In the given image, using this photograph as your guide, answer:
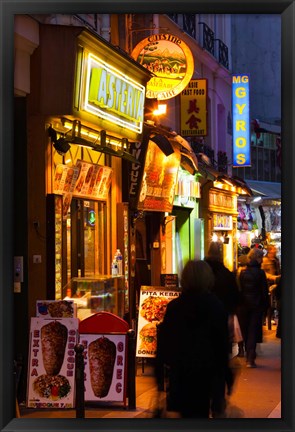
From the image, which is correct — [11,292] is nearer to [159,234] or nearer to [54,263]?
[54,263]

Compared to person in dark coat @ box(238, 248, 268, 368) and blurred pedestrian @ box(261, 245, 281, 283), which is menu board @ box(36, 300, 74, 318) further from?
blurred pedestrian @ box(261, 245, 281, 283)

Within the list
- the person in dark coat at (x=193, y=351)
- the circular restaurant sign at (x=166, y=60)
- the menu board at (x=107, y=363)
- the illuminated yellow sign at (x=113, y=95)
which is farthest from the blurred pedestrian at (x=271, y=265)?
the person in dark coat at (x=193, y=351)

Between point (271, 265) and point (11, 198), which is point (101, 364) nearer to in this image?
point (11, 198)

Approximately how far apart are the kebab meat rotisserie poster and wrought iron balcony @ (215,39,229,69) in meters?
19.8

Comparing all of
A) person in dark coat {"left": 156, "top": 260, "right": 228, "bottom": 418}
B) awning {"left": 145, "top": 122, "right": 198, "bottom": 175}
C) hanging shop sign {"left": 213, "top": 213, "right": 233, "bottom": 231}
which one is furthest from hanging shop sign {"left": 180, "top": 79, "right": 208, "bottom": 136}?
person in dark coat {"left": 156, "top": 260, "right": 228, "bottom": 418}

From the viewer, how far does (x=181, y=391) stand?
21.9 ft

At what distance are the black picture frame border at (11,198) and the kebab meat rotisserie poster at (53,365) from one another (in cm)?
314

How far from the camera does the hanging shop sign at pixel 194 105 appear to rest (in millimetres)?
20734

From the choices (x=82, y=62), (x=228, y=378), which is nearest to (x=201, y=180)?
(x=82, y=62)

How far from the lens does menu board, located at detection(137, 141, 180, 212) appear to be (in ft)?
50.7

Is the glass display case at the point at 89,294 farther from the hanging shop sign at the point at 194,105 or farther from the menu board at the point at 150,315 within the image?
the hanging shop sign at the point at 194,105

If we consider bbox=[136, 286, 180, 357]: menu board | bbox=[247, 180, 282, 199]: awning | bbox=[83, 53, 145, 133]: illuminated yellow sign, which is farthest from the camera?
bbox=[247, 180, 282, 199]: awning

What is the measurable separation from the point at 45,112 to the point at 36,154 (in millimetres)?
585

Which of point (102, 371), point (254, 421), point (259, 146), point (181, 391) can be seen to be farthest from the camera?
point (259, 146)
